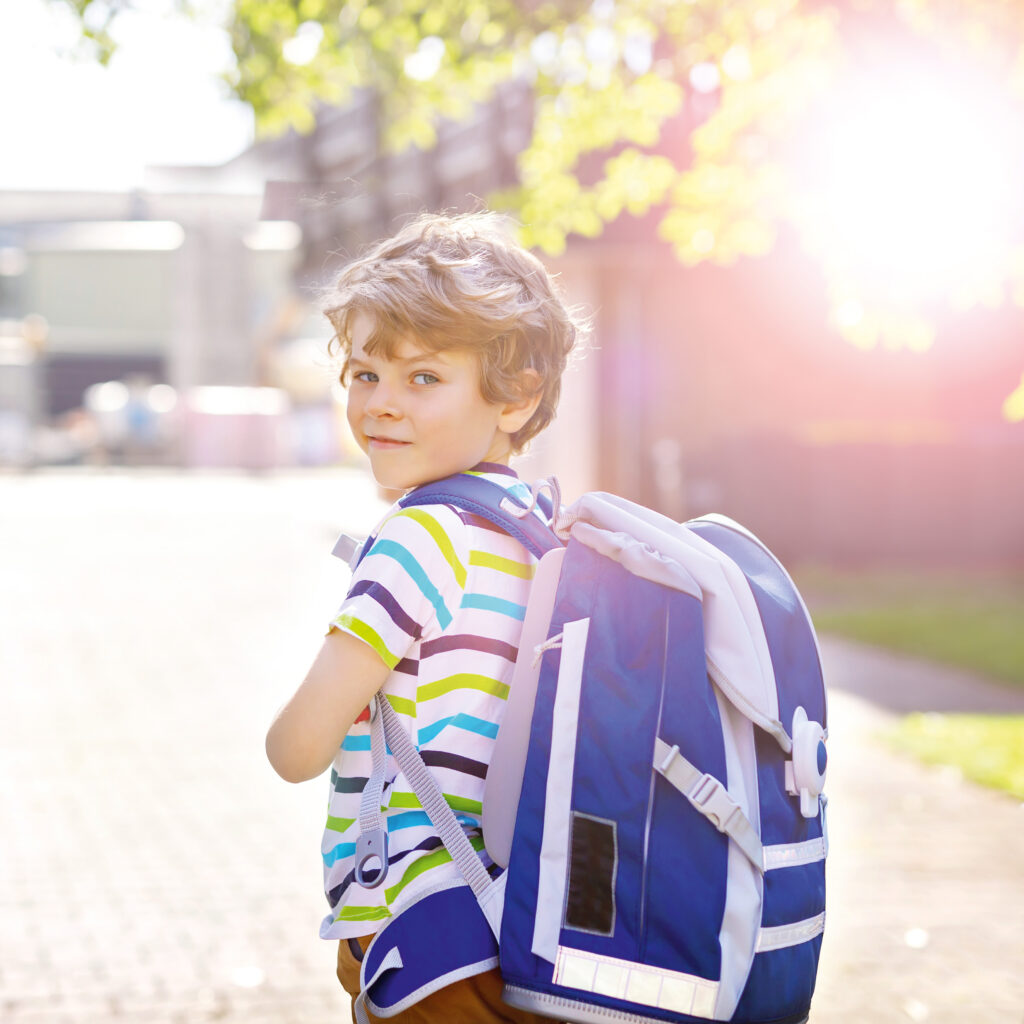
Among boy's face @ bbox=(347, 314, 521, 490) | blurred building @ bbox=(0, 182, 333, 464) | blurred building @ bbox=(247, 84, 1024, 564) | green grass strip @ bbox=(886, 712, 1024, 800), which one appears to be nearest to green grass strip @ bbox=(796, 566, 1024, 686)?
green grass strip @ bbox=(886, 712, 1024, 800)

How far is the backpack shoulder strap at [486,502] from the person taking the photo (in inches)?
64.4

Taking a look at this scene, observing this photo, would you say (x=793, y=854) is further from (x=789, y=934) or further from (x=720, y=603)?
(x=720, y=603)

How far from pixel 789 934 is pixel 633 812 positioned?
0.75 ft

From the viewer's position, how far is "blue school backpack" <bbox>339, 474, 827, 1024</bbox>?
58.4 inches

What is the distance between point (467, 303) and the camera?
65.4 inches

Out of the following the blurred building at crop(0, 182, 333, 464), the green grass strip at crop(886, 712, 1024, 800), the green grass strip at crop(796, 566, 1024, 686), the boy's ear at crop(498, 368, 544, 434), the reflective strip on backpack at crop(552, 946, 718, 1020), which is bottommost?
the green grass strip at crop(796, 566, 1024, 686)

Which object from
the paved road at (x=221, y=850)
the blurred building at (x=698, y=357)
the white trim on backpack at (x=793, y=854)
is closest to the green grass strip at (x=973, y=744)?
the paved road at (x=221, y=850)

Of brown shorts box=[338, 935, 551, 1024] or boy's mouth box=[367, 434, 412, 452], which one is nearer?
brown shorts box=[338, 935, 551, 1024]

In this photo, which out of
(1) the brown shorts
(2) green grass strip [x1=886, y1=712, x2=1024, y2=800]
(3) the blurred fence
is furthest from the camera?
(3) the blurred fence

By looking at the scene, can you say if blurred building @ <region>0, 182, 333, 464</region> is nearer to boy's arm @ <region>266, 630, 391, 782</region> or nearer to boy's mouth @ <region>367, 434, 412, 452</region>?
boy's mouth @ <region>367, 434, 412, 452</region>

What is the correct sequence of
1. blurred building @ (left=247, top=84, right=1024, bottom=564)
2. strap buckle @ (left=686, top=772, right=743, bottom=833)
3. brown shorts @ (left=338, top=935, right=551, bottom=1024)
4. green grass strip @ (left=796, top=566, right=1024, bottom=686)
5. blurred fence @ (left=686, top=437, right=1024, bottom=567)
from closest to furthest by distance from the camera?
strap buckle @ (left=686, top=772, right=743, bottom=833) → brown shorts @ (left=338, top=935, right=551, bottom=1024) → green grass strip @ (left=796, top=566, right=1024, bottom=686) → blurred fence @ (left=686, top=437, right=1024, bottom=567) → blurred building @ (left=247, top=84, right=1024, bottom=564)

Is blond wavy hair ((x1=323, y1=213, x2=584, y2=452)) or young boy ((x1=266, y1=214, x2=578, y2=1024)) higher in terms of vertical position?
blond wavy hair ((x1=323, y1=213, x2=584, y2=452))

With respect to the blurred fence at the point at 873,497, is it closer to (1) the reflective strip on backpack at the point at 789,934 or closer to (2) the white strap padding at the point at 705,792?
(1) the reflective strip on backpack at the point at 789,934

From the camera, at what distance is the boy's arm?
1.56 metres
